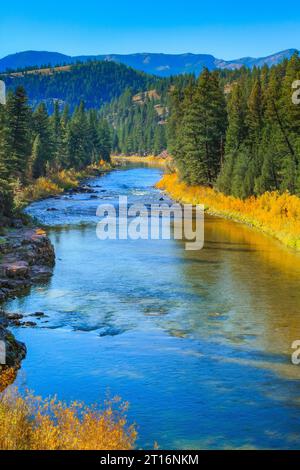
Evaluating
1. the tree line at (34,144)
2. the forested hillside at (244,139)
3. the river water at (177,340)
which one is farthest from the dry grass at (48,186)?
the river water at (177,340)

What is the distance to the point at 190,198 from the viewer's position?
65750mm

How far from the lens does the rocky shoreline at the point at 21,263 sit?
84.8 ft

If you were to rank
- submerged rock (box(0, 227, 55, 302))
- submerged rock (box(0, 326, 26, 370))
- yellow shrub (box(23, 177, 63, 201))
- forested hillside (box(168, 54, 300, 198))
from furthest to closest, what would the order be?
yellow shrub (box(23, 177, 63, 201)), forested hillside (box(168, 54, 300, 198)), submerged rock (box(0, 227, 55, 302)), submerged rock (box(0, 326, 26, 370))

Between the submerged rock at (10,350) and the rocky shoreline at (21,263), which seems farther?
the rocky shoreline at (21,263)

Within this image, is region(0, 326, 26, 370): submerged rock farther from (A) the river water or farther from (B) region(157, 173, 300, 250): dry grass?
(B) region(157, 173, 300, 250): dry grass

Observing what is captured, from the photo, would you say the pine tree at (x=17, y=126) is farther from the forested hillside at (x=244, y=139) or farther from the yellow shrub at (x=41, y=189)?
the forested hillside at (x=244, y=139)

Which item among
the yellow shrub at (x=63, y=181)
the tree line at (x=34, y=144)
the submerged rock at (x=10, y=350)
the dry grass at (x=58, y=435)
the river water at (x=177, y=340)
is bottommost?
the river water at (x=177, y=340)

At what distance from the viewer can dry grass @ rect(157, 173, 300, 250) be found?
4131 cm

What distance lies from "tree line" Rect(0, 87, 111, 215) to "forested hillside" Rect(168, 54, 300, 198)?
17660 mm

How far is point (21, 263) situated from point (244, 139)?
1421 inches

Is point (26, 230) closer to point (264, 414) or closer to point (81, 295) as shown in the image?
point (81, 295)

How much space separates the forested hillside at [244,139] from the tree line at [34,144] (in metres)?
17.7

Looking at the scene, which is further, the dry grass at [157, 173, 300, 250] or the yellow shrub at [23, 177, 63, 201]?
the yellow shrub at [23, 177, 63, 201]

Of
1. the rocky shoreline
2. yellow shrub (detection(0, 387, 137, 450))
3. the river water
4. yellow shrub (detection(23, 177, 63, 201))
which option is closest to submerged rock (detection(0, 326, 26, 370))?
the rocky shoreline
